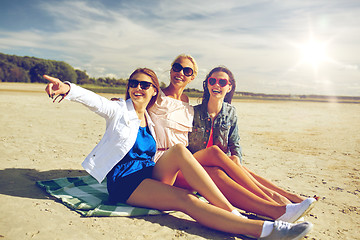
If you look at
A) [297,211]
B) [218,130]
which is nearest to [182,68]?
[218,130]

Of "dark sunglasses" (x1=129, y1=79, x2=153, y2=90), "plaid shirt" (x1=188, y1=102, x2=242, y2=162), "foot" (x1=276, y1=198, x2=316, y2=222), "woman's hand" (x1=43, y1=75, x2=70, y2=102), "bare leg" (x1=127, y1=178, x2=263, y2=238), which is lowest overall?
"bare leg" (x1=127, y1=178, x2=263, y2=238)

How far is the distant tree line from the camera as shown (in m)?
44.7

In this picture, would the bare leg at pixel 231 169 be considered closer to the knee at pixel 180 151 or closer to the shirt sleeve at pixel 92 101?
the knee at pixel 180 151

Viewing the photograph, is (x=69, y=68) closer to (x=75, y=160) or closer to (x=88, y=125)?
(x=88, y=125)

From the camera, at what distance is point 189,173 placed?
3408 millimetres

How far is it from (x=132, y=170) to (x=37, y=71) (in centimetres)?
5552

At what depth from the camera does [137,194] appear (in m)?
3.57

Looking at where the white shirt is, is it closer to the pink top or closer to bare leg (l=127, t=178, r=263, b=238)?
bare leg (l=127, t=178, r=263, b=238)

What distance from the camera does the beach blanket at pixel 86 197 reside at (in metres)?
3.58

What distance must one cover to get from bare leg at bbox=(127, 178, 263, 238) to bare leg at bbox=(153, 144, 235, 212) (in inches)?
4.3

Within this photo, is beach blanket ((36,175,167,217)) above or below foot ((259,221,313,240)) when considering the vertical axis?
below

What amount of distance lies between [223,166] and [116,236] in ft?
5.11

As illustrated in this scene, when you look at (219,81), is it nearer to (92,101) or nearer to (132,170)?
(132,170)

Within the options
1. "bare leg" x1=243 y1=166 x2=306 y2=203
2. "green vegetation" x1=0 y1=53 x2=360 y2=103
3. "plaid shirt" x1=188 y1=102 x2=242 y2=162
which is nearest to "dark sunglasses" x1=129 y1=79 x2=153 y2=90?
"plaid shirt" x1=188 y1=102 x2=242 y2=162
